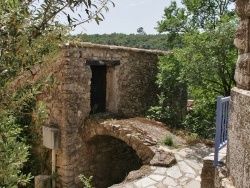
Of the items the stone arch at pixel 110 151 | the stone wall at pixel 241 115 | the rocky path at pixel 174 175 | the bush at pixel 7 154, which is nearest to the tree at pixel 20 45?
the bush at pixel 7 154

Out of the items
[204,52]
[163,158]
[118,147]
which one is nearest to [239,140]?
[163,158]

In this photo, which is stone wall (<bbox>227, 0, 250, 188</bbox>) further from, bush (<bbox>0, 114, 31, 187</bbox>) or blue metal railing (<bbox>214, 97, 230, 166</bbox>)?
bush (<bbox>0, 114, 31, 187</bbox>)

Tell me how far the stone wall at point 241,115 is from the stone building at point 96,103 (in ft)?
14.4

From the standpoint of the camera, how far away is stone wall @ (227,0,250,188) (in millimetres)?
1850

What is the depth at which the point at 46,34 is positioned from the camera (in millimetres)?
1982

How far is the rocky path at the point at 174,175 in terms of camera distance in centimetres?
515

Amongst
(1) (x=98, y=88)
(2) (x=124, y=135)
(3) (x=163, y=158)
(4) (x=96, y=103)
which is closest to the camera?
(3) (x=163, y=158)

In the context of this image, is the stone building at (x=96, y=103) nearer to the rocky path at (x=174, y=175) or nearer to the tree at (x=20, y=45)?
the rocky path at (x=174, y=175)

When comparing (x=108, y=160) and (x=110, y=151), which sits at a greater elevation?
(x=110, y=151)

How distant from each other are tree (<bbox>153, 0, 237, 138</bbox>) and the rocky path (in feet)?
7.53

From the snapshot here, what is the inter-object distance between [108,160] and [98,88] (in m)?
2.25

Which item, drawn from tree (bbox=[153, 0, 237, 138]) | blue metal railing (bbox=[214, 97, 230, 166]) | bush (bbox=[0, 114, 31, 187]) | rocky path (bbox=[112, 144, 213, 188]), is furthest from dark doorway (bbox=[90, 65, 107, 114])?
bush (bbox=[0, 114, 31, 187])

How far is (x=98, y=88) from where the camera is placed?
886cm

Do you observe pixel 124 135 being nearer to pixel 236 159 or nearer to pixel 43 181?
pixel 43 181
